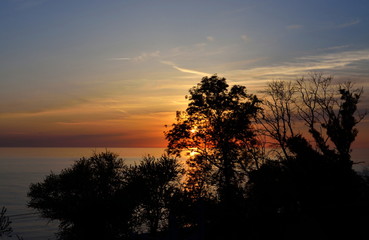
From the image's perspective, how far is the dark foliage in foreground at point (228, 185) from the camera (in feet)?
62.8

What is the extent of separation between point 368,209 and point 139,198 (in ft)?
155

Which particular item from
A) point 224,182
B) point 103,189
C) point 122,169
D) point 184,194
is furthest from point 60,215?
point 224,182

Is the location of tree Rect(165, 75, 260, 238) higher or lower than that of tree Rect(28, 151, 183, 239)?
higher

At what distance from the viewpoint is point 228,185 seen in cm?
4259

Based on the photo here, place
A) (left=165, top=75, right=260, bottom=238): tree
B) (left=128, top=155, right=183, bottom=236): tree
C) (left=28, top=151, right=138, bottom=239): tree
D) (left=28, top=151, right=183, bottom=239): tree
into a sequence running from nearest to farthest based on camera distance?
(left=165, top=75, right=260, bottom=238): tree → (left=28, top=151, right=138, bottom=239): tree → (left=28, top=151, right=183, bottom=239): tree → (left=128, top=155, right=183, bottom=236): tree

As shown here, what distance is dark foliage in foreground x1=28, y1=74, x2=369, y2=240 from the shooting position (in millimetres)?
19156

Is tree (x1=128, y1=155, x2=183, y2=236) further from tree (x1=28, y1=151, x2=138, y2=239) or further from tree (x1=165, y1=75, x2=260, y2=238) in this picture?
tree (x1=165, y1=75, x2=260, y2=238)

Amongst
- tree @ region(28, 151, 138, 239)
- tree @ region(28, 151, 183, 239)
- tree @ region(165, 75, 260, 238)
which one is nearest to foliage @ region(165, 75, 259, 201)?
tree @ region(165, 75, 260, 238)

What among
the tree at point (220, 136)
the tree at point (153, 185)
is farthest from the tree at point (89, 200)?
the tree at point (220, 136)

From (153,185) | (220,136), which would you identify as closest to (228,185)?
(220,136)

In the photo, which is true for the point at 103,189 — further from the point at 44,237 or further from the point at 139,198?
the point at 44,237

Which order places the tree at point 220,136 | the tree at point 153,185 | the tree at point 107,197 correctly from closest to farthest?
1. the tree at point 220,136
2. the tree at point 107,197
3. the tree at point 153,185

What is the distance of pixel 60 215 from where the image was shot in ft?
204

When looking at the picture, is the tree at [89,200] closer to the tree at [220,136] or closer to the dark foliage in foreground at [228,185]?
the dark foliage in foreground at [228,185]
